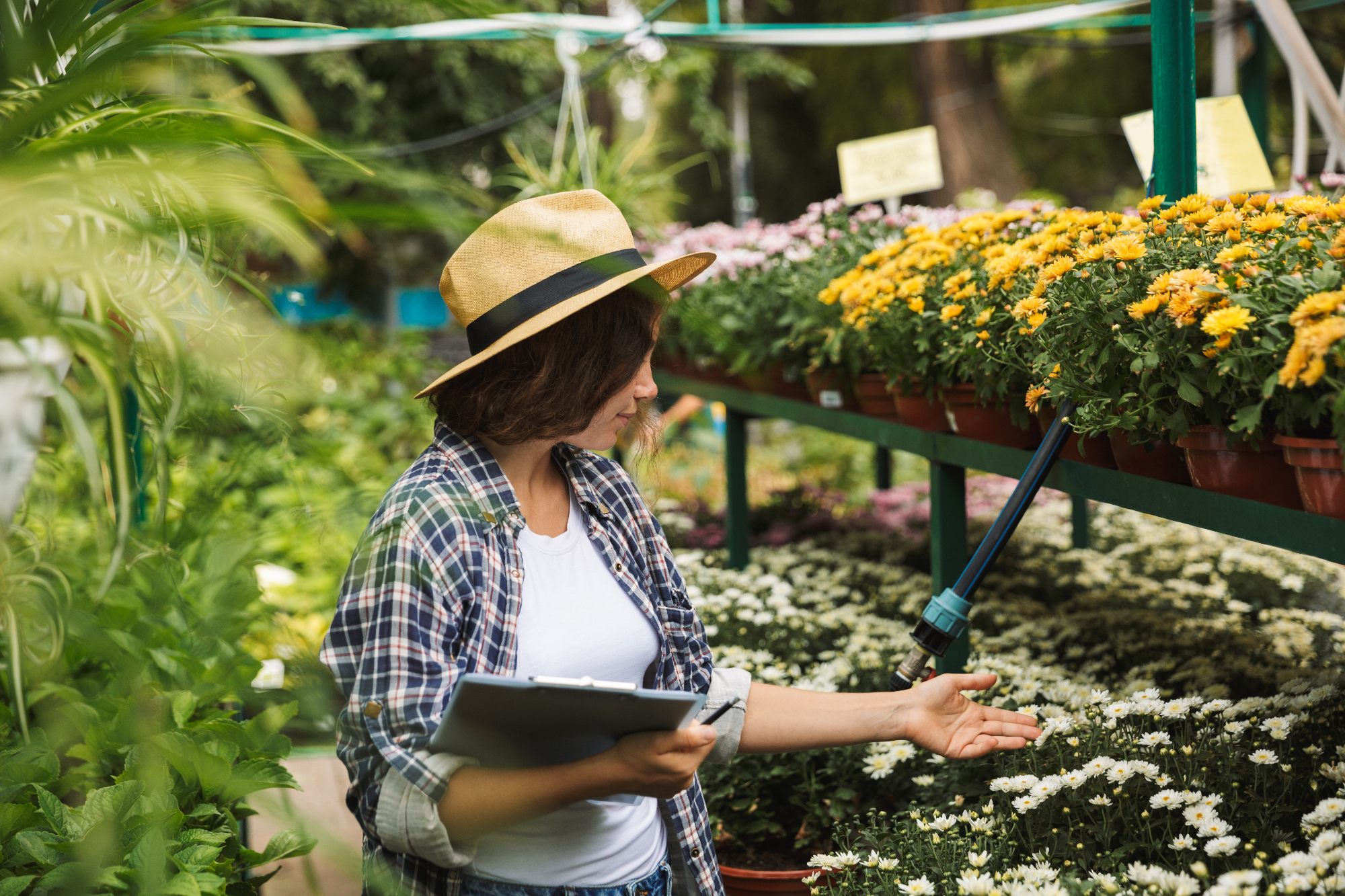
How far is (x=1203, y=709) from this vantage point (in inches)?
65.2

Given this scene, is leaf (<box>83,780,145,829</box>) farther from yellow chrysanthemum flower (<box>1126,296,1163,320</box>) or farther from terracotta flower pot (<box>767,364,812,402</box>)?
terracotta flower pot (<box>767,364,812,402</box>)

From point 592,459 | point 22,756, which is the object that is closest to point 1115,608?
point 592,459

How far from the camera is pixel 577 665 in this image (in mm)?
1440

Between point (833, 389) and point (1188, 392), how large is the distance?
4.84 ft

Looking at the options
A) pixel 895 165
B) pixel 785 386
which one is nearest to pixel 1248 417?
pixel 785 386

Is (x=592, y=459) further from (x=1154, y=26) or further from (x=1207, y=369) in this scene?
(x=1154, y=26)

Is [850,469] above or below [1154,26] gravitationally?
below

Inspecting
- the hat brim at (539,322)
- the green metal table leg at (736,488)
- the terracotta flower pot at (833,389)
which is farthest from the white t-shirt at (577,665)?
the green metal table leg at (736,488)

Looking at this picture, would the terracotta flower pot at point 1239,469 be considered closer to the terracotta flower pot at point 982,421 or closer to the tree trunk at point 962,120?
the terracotta flower pot at point 982,421

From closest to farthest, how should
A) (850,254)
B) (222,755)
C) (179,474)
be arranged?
(222,755) < (850,254) < (179,474)

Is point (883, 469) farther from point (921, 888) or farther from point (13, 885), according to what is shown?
point (13, 885)

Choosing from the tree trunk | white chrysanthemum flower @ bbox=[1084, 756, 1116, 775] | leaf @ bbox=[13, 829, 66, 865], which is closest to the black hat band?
leaf @ bbox=[13, 829, 66, 865]

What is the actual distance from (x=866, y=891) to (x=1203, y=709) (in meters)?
0.67

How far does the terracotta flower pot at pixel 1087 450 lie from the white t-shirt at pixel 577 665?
0.81 m
